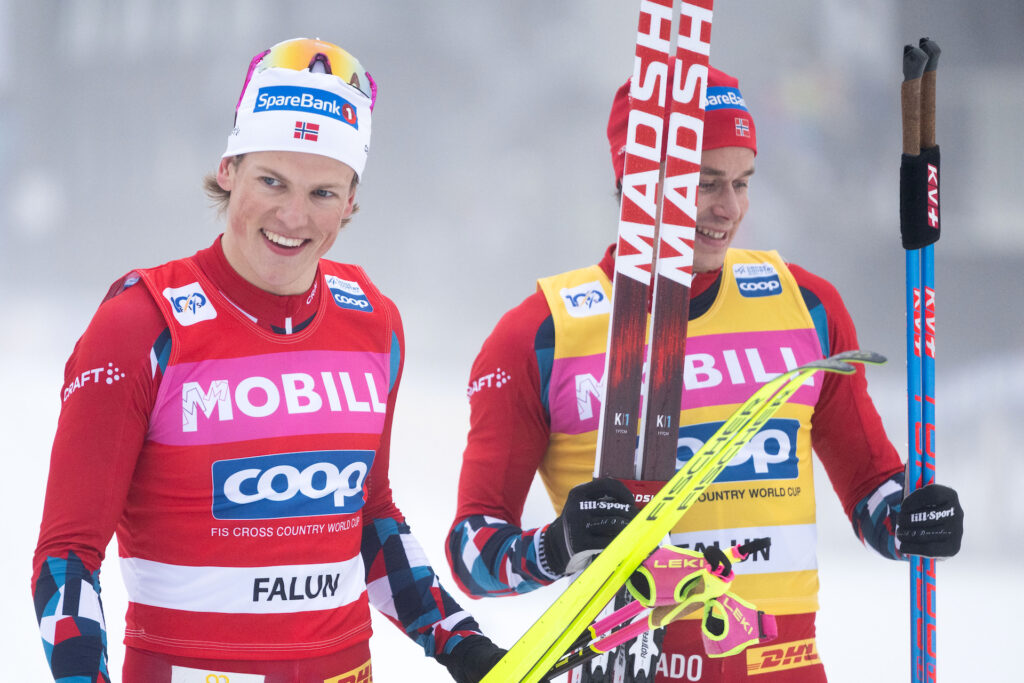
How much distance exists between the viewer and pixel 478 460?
171 centimetres

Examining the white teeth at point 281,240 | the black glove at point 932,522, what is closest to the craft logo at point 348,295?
the white teeth at point 281,240

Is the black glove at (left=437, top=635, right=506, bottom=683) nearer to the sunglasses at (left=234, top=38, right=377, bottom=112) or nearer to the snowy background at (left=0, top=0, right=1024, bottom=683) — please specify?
the sunglasses at (left=234, top=38, right=377, bottom=112)

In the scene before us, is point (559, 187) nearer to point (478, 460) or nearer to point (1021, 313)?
point (1021, 313)

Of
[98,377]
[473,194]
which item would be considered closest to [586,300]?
[98,377]

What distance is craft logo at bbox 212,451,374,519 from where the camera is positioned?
1410 mm

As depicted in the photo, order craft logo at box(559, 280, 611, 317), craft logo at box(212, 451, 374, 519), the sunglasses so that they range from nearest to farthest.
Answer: craft logo at box(212, 451, 374, 519)
the sunglasses
craft logo at box(559, 280, 611, 317)

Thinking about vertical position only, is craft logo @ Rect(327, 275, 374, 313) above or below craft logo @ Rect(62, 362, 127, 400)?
above

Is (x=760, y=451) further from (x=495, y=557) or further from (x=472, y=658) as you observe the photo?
(x=472, y=658)

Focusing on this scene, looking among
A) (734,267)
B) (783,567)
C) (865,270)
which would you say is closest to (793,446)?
(783,567)

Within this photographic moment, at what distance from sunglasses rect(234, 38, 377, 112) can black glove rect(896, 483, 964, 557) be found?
107cm

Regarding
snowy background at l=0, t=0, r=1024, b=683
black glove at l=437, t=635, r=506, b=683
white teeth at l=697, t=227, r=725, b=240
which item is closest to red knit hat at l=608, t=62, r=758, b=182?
white teeth at l=697, t=227, r=725, b=240

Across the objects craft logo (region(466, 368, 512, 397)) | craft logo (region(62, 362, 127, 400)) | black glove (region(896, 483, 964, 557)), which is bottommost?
black glove (region(896, 483, 964, 557))

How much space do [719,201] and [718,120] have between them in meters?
0.14

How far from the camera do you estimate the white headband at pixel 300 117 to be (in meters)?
1.46
